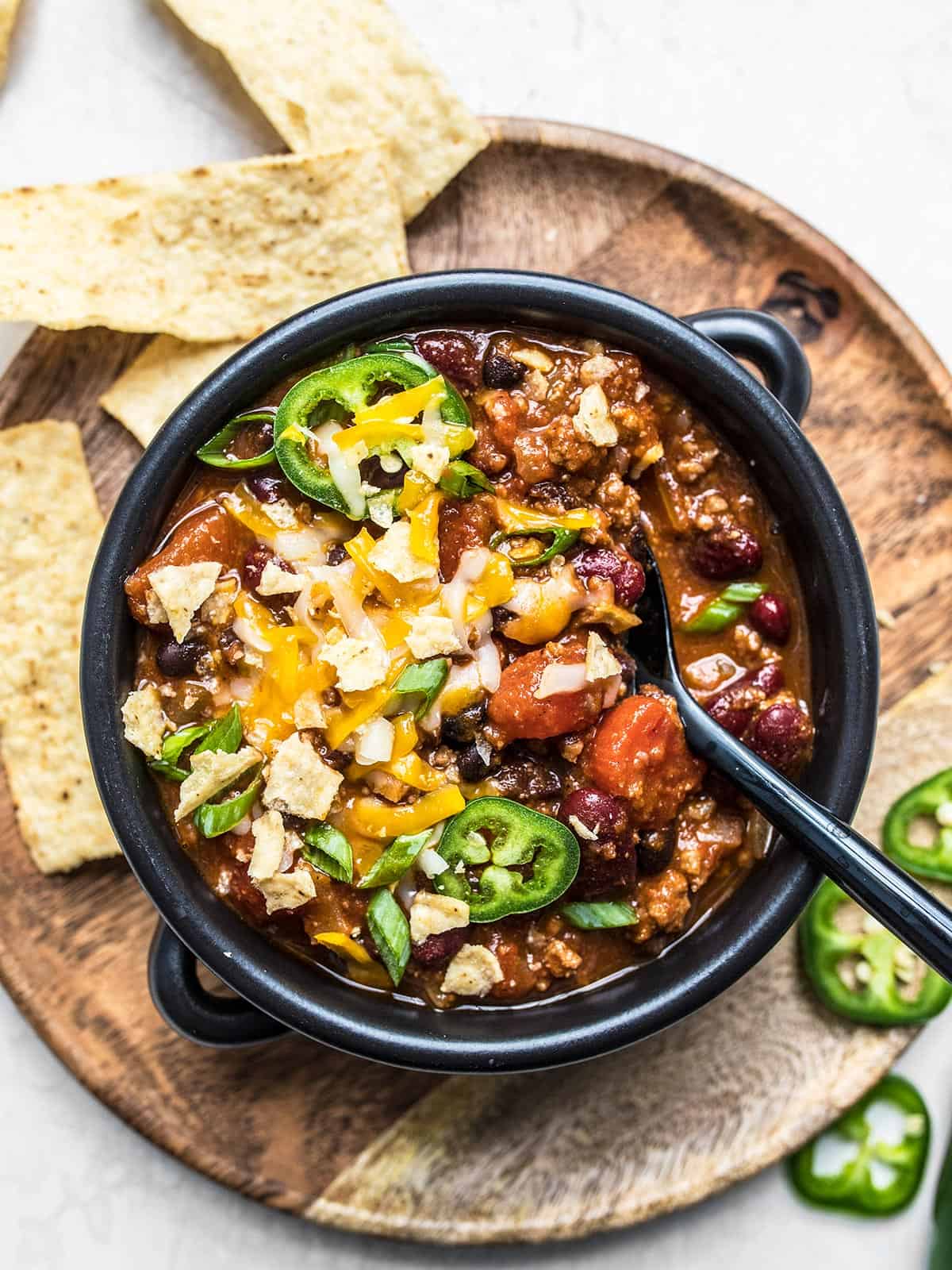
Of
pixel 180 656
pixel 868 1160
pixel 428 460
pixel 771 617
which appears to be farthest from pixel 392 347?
pixel 868 1160

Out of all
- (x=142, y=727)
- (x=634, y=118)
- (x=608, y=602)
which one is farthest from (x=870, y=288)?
(x=142, y=727)

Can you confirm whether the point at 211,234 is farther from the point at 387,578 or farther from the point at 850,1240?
the point at 850,1240

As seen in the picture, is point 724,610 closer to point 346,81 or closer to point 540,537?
point 540,537

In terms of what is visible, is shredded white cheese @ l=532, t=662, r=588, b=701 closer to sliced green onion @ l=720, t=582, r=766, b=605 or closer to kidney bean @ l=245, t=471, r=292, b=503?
sliced green onion @ l=720, t=582, r=766, b=605

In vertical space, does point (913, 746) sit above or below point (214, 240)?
below

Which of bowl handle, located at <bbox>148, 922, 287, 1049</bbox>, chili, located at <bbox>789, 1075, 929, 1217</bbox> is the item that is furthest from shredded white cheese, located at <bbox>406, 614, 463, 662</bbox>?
chili, located at <bbox>789, 1075, 929, 1217</bbox>

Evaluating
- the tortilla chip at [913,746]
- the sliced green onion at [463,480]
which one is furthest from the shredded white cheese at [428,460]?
the tortilla chip at [913,746]

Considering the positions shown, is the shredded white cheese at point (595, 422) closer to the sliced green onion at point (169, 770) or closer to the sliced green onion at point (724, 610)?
the sliced green onion at point (724, 610)
